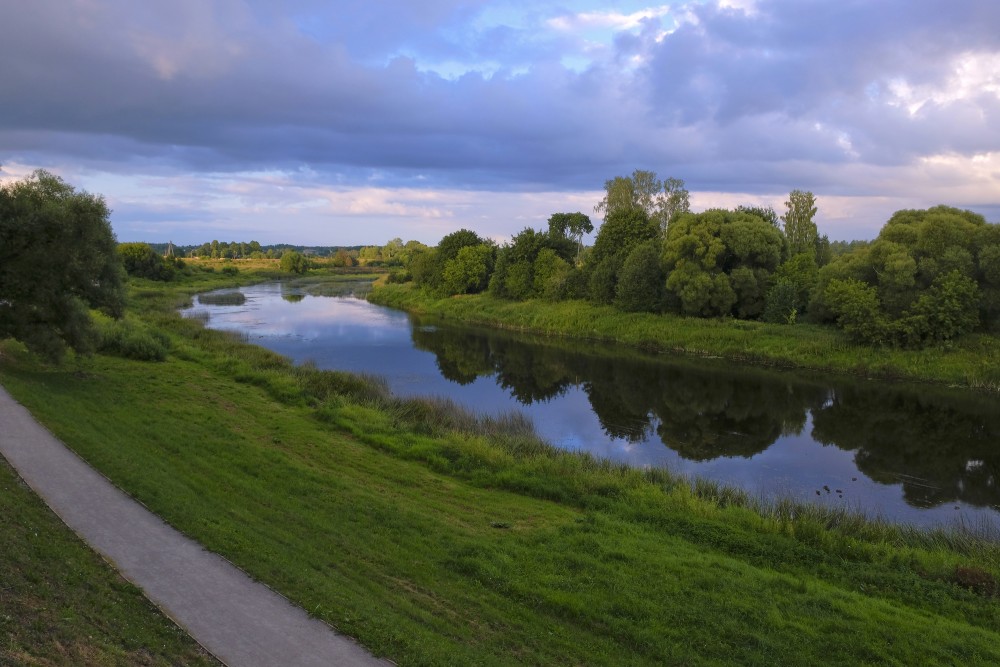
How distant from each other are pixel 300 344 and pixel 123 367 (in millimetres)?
17640

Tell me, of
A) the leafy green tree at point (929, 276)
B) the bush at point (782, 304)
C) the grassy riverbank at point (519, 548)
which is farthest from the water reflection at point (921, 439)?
the bush at point (782, 304)

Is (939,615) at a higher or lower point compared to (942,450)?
higher

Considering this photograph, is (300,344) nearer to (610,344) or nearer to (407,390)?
(407,390)

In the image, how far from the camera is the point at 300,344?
43000 mm

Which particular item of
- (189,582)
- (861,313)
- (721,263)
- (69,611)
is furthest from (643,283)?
(69,611)

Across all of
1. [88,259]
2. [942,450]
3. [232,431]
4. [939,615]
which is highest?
[88,259]

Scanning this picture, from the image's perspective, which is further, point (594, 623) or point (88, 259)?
point (88, 259)

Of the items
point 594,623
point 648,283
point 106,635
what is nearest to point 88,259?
point 106,635

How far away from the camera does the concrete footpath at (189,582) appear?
290 inches

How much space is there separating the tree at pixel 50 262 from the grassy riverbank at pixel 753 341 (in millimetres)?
34035

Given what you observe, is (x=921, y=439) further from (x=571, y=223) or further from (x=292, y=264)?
(x=292, y=264)

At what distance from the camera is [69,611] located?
22.6ft

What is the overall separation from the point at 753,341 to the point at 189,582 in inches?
1495

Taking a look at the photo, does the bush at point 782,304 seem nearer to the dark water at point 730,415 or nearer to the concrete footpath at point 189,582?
the dark water at point 730,415
